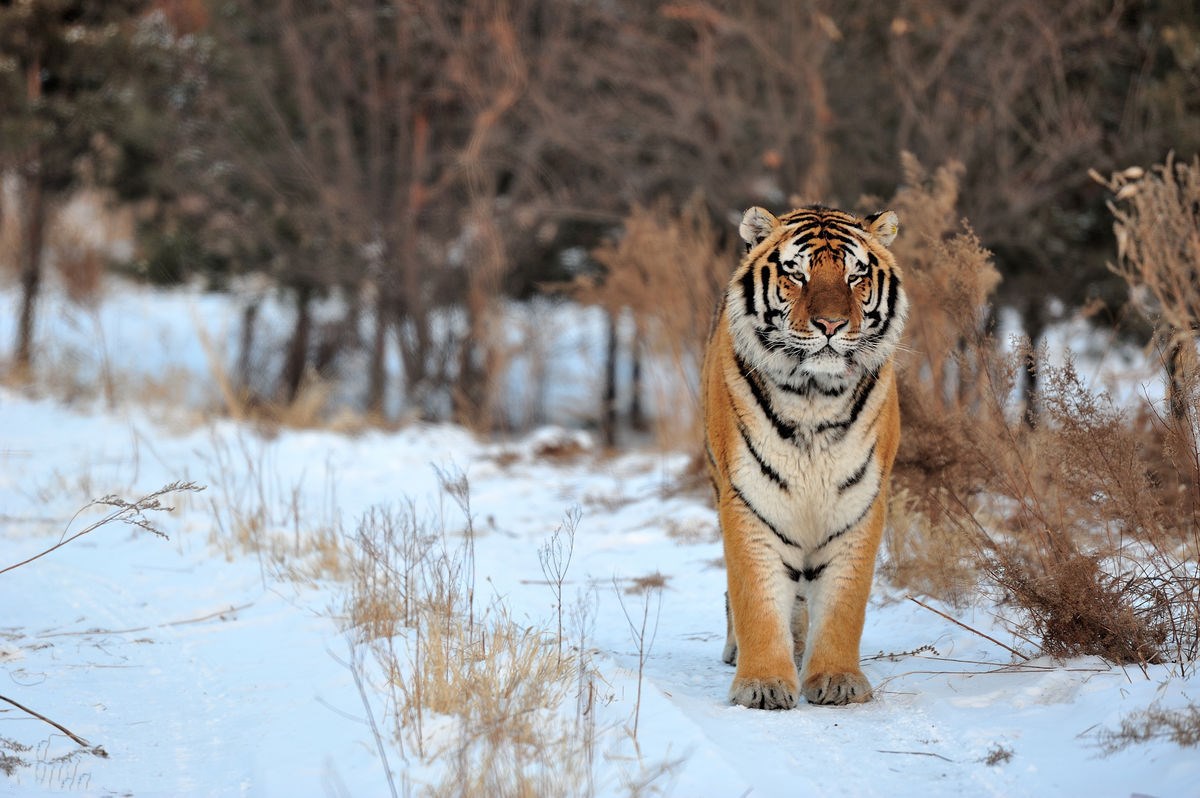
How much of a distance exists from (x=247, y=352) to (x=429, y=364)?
4372 mm

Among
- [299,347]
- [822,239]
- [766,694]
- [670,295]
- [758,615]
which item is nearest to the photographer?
[766,694]

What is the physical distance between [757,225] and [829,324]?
658mm

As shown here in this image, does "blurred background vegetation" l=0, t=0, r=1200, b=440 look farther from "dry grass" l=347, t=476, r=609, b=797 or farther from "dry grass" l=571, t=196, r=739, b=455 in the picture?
"dry grass" l=347, t=476, r=609, b=797

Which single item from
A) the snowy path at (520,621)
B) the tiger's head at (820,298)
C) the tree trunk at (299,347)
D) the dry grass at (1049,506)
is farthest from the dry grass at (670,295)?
the tree trunk at (299,347)

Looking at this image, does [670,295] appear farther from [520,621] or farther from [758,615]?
[758,615]

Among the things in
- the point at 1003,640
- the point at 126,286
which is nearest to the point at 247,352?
the point at 126,286

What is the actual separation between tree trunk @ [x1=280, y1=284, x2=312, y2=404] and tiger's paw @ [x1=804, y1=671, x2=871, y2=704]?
47.0 feet

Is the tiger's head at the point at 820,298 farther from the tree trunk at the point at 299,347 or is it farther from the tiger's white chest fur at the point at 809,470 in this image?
the tree trunk at the point at 299,347

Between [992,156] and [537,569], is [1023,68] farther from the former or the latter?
[537,569]

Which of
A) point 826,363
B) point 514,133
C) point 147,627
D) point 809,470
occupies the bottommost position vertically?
point 147,627

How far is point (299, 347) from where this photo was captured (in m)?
18.0

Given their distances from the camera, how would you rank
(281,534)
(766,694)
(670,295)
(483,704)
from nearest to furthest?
(483,704)
(766,694)
(281,534)
(670,295)

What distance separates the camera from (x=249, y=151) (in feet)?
49.3

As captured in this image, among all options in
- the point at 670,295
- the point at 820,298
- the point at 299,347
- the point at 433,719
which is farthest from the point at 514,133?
the point at 433,719
